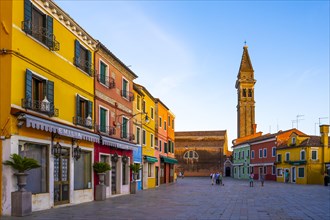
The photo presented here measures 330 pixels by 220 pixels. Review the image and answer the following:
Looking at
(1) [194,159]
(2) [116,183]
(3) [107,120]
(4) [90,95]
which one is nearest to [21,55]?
(4) [90,95]

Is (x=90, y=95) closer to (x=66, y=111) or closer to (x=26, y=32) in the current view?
(x=66, y=111)

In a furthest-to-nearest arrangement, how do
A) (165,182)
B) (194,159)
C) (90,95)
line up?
(194,159), (165,182), (90,95)

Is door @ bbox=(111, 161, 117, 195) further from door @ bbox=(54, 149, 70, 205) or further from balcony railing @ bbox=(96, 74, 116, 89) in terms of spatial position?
door @ bbox=(54, 149, 70, 205)

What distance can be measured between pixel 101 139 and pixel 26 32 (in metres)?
8.84

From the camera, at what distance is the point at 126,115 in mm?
29922

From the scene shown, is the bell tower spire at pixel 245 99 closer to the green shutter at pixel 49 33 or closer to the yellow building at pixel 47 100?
the yellow building at pixel 47 100

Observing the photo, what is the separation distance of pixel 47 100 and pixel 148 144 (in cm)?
2262

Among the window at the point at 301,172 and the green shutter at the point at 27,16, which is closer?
the green shutter at the point at 27,16

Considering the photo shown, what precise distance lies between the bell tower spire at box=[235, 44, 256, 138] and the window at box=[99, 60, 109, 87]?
7396cm

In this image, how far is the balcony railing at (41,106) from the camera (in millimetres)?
15648

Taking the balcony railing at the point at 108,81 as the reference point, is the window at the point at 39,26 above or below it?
above

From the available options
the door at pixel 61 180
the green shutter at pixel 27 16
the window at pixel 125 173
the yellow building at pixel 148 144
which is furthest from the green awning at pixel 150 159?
the green shutter at pixel 27 16

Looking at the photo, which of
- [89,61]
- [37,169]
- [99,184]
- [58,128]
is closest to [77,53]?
[89,61]

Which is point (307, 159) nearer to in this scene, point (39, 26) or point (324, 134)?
point (324, 134)
